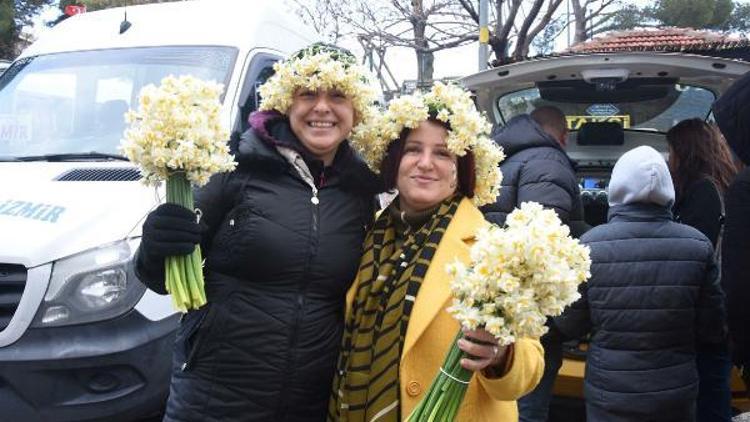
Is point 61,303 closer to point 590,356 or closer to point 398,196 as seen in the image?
point 398,196

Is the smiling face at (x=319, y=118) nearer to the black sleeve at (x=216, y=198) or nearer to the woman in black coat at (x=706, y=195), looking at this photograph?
the black sleeve at (x=216, y=198)

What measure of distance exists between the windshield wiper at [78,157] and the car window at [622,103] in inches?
119

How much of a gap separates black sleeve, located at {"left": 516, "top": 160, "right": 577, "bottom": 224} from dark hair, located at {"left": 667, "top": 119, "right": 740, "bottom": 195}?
1051mm

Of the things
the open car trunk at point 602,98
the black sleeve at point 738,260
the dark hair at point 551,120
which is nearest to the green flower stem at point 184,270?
the black sleeve at point 738,260

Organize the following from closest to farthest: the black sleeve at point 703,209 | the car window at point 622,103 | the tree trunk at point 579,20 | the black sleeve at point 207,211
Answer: the black sleeve at point 207,211, the black sleeve at point 703,209, the car window at point 622,103, the tree trunk at point 579,20

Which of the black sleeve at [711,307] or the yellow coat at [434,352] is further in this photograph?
the black sleeve at [711,307]

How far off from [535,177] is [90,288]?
243 centimetres

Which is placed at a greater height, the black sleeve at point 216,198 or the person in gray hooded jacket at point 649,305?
Answer: the black sleeve at point 216,198

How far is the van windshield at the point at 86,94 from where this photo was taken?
14.3ft

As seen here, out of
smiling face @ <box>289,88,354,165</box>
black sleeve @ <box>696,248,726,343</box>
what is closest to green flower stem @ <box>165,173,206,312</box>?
smiling face @ <box>289,88,354,165</box>

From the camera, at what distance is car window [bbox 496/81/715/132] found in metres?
5.26

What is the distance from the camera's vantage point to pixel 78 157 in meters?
4.14

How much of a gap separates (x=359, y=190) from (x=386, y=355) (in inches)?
27.3

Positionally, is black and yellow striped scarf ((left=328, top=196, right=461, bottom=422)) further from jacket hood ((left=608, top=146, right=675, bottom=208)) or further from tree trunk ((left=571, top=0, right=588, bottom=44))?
tree trunk ((left=571, top=0, right=588, bottom=44))
